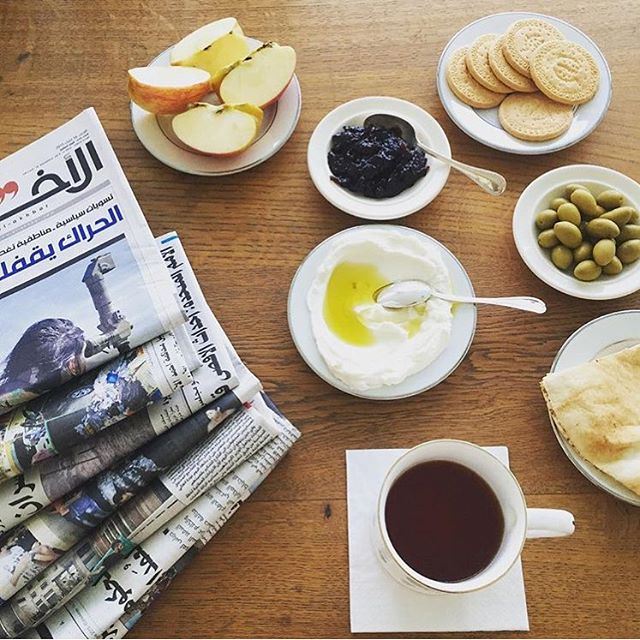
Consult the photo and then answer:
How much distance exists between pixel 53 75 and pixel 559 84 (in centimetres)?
A: 69

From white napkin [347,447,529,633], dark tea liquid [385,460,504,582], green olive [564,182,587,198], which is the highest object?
green olive [564,182,587,198]

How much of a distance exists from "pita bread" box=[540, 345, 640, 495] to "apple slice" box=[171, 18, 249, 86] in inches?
22.9

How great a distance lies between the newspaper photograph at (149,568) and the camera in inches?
29.7

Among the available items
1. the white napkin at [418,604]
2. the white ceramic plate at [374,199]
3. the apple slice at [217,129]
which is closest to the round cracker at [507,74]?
the white ceramic plate at [374,199]

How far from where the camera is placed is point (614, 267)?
0.90 m

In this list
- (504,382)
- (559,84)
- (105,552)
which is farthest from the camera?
(559,84)

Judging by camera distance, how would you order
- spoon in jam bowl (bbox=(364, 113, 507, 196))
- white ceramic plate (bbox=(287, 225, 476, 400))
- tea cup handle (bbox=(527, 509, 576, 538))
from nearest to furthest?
tea cup handle (bbox=(527, 509, 576, 538)) < white ceramic plate (bbox=(287, 225, 476, 400)) < spoon in jam bowl (bbox=(364, 113, 507, 196))

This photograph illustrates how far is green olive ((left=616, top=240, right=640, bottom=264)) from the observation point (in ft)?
2.92

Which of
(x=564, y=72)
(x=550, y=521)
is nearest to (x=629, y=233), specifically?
(x=564, y=72)

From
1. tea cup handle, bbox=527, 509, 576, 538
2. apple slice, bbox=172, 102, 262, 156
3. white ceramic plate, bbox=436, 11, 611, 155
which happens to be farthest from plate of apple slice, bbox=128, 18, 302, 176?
tea cup handle, bbox=527, 509, 576, 538

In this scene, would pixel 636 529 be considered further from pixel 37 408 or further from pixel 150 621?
pixel 37 408

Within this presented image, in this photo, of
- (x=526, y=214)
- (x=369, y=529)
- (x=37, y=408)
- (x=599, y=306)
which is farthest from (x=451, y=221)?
(x=37, y=408)

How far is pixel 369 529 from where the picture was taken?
2.68ft

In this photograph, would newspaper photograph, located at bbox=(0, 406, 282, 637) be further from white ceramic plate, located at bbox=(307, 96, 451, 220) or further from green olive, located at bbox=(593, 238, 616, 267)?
green olive, located at bbox=(593, 238, 616, 267)
